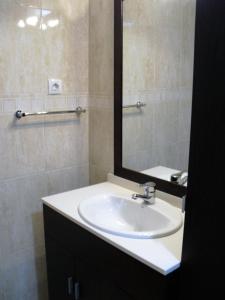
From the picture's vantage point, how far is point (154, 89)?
5.09 ft

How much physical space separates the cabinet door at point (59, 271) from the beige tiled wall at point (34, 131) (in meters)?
0.22

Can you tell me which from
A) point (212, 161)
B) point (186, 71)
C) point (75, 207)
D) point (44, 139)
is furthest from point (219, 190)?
point (44, 139)

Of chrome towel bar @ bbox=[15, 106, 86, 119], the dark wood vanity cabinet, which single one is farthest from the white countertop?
chrome towel bar @ bbox=[15, 106, 86, 119]

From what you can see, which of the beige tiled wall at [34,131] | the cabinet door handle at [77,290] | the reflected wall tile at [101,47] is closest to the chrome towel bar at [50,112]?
the beige tiled wall at [34,131]

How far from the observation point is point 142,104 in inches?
64.4

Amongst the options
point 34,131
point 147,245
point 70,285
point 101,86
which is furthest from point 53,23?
point 70,285

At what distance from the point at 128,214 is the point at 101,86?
2.55ft

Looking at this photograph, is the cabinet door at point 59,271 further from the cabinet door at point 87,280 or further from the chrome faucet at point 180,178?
the chrome faucet at point 180,178

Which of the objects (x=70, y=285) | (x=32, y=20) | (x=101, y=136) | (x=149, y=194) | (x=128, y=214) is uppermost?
(x=32, y=20)

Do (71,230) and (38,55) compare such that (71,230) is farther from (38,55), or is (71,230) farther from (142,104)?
(38,55)

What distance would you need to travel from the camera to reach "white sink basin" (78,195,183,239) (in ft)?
4.37

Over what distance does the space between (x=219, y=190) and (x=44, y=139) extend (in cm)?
116

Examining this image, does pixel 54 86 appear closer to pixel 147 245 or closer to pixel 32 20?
pixel 32 20

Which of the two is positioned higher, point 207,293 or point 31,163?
point 31,163
